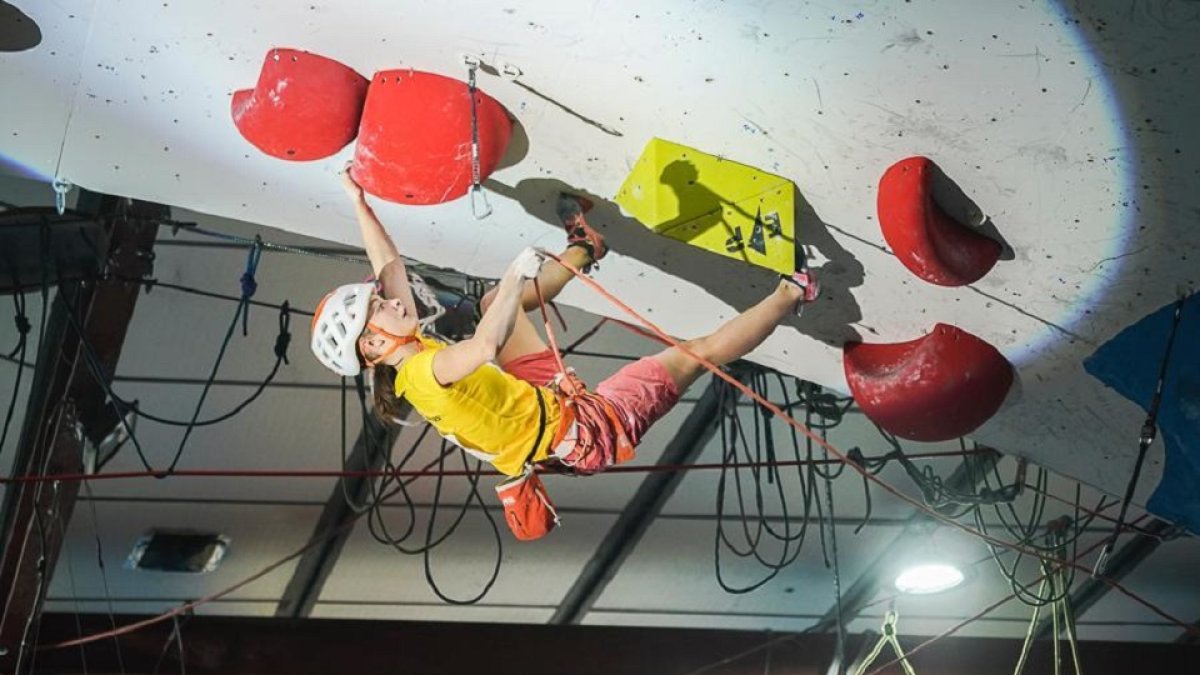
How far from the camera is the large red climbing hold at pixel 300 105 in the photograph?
3674 millimetres

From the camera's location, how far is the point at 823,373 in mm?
4844

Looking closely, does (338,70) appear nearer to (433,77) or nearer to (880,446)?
(433,77)

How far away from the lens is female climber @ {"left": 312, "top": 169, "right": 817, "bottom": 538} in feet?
12.0

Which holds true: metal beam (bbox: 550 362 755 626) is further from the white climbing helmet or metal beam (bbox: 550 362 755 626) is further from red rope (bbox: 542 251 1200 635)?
the white climbing helmet

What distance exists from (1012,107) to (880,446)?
14.9 feet

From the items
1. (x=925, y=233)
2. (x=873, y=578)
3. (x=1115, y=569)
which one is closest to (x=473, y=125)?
(x=925, y=233)

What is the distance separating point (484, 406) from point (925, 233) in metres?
1.17

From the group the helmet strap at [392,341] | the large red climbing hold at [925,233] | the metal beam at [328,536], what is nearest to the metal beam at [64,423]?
the metal beam at [328,536]

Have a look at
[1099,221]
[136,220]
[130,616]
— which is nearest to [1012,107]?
[1099,221]

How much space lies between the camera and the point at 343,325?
12.2ft

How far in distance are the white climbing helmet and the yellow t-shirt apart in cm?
13

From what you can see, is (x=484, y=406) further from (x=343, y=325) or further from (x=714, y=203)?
(x=714, y=203)

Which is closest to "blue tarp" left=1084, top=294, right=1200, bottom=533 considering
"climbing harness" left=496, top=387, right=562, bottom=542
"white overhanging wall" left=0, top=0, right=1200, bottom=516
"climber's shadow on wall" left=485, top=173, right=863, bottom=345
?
"white overhanging wall" left=0, top=0, right=1200, bottom=516

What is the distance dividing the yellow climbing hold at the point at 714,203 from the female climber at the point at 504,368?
14cm
